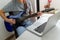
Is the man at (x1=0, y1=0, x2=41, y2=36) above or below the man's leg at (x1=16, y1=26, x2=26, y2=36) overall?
above

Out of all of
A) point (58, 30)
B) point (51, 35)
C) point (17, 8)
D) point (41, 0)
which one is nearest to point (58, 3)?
point (41, 0)

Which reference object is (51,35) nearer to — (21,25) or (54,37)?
(54,37)

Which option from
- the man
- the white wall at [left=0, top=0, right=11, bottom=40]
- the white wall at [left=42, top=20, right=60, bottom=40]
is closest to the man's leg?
the man

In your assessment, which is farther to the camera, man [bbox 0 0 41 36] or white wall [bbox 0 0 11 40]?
white wall [bbox 0 0 11 40]

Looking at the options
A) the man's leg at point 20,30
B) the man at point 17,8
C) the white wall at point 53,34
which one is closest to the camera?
the white wall at point 53,34

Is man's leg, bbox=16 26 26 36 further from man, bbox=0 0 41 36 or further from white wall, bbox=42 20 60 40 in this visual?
white wall, bbox=42 20 60 40

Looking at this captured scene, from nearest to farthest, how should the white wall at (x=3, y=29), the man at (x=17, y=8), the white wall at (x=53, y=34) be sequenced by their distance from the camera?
the white wall at (x=53, y=34) → the man at (x=17, y=8) → the white wall at (x=3, y=29)

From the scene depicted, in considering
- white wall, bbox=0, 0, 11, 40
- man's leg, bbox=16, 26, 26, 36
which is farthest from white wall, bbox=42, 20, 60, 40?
white wall, bbox=0, 0, 11, 40

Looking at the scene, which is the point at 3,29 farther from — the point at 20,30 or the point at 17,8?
the point at 20,30

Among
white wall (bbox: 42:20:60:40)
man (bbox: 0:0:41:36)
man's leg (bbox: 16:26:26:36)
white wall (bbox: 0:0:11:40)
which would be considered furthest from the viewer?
white wall (bbox: 0:0:11:40)

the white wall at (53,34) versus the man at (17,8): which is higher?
the man at (17,8)

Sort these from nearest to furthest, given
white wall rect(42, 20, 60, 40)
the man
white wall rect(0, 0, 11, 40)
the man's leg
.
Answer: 1. white wall rect(42, 20, 60, 40)
2. the man's leg
3. the man
4. white wall rect(0, 0, 11, 40)

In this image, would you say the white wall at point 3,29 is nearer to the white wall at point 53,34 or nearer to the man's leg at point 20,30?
the man's leg at point 20,30

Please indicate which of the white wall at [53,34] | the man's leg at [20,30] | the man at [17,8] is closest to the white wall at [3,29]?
the man at [17,8]
